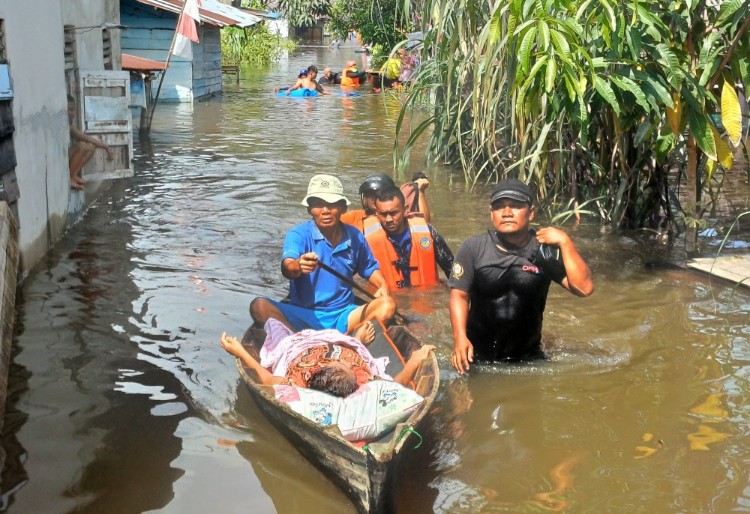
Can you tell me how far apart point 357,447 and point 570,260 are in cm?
190

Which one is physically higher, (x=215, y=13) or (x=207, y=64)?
(x=215, y=13)

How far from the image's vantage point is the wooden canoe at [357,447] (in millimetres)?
3873

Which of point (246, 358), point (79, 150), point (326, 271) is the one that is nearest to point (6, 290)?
point (246, 358)

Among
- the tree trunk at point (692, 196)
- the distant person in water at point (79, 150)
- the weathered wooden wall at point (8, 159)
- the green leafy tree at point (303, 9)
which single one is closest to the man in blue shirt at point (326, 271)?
the weathered wooden wall at point (8, 159)

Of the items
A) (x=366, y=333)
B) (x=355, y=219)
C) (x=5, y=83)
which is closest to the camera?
(x=366, y=333)

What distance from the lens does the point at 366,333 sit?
564cm

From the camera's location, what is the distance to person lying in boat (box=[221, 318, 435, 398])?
4.84 m

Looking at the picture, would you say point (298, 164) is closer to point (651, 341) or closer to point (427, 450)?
point (651, 341)

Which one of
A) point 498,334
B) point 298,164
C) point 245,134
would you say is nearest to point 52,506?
point 498,334

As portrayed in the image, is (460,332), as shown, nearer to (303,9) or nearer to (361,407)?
(361,407)

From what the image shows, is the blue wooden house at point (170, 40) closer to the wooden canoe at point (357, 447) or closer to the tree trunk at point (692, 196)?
the tree trunk at point (692, 196)

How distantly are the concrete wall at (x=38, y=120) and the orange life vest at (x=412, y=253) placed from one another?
294 cm

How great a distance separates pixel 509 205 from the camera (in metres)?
5.38

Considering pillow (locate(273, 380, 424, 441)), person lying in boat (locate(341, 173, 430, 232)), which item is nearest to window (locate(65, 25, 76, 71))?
person lying in boat (locate(341, 173, 430, 232))
